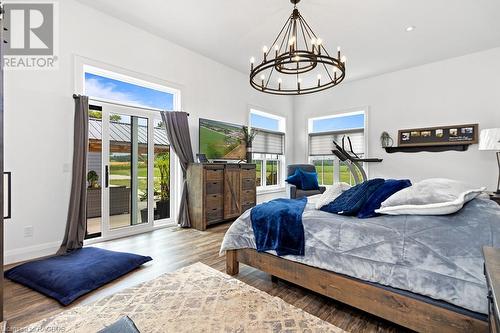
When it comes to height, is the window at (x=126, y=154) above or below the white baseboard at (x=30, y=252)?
above

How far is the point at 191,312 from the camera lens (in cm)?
185

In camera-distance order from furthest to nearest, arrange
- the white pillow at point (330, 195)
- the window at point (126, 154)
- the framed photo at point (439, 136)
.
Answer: the framed photo at point (439, 136), the window at point (126, 154), the white pillow at point (330, 195)

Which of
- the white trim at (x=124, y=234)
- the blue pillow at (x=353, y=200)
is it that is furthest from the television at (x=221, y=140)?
the blue pillow at (x=353, y=200)

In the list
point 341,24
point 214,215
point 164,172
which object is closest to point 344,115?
point 341,24

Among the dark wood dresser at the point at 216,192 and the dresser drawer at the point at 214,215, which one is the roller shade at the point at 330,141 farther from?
the dresser drawer at the point at 214,215

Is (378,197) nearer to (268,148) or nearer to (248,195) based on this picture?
(248,195)

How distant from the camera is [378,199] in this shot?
2055 millimetres

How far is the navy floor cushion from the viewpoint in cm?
212

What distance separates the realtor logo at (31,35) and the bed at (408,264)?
3.67 m

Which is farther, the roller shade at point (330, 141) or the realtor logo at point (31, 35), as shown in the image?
the roller shade at point (330, 141)

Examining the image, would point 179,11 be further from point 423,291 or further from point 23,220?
point 423,291

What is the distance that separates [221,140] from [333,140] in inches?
114

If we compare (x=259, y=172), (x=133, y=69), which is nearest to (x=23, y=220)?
(x=133, y=69)

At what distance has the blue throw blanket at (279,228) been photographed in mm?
2058
